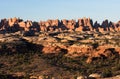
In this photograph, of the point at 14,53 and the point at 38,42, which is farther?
the point at 38,42

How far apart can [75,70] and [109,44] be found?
34919mm

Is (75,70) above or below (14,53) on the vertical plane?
below

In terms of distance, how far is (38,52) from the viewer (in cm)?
15238

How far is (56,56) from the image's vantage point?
470 ft

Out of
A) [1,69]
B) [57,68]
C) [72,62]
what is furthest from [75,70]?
[1,69]

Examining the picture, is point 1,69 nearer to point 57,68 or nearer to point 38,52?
point 57,68

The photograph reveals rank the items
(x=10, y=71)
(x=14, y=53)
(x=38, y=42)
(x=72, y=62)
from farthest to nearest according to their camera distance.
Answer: (x=38, y=42), (x=14, y=53), (x=72, y=62), (x=10, y=71)

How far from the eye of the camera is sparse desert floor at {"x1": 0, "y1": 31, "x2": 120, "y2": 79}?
115750 millimetres

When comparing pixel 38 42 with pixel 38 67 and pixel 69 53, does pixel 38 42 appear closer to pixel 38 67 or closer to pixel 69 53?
pixel 69 53

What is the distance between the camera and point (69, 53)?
147 meters

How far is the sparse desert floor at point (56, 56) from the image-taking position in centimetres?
11575

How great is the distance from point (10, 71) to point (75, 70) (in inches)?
839

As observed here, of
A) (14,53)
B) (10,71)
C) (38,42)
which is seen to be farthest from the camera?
(38,42)

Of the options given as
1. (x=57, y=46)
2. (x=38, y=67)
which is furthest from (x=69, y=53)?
(x=38, y=67)
